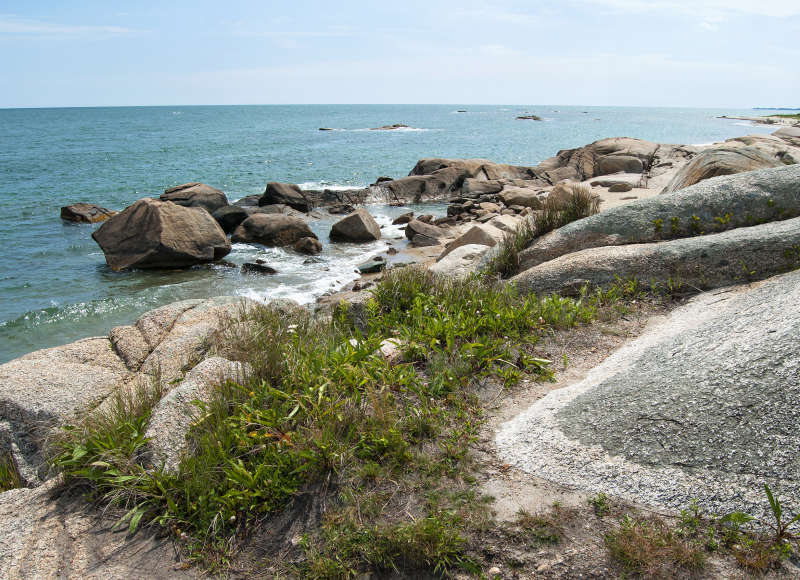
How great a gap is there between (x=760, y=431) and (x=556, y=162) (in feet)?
104

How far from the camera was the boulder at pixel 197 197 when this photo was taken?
859 inches

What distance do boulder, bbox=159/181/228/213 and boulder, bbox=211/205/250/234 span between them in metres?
0.85

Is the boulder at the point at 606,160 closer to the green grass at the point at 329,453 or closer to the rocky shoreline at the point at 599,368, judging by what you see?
the rocky shoreline at the point at 599,368

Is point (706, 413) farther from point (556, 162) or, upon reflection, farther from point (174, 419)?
point (556, 162)

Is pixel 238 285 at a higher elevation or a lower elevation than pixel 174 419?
lower

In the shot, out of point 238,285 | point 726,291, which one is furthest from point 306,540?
point 238,285

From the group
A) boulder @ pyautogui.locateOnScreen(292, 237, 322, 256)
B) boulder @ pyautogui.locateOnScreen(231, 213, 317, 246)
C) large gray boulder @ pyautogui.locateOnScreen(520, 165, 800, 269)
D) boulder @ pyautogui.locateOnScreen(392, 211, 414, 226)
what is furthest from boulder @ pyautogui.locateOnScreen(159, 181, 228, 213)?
large gray boulder @ pyautogui.locateOnScreen(520, 165, 800, 269)

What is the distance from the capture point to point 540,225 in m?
8.45

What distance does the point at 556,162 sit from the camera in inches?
1282

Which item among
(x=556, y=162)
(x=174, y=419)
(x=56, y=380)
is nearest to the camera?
(x=174, y=419)

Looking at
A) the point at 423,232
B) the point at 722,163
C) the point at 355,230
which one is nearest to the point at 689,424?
the point at 722,163

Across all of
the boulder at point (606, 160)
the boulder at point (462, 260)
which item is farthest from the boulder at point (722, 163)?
the boulder at point (606, 160)

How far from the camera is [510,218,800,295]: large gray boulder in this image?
18.9 feet

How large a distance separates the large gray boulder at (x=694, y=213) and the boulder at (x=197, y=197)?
58.0ft
